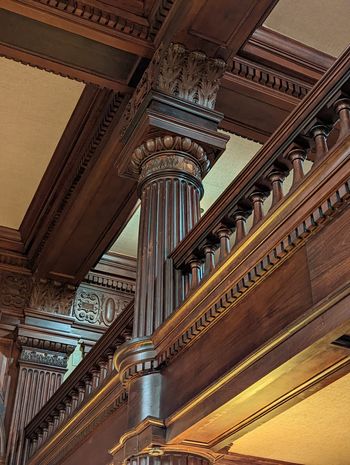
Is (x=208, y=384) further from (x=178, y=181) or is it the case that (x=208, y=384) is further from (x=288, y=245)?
(x=178, y=181)

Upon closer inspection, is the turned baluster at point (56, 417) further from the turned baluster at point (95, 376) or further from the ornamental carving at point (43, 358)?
the ornamental carving at point (43, 358)

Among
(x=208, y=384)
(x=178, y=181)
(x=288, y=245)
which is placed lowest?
(x=208, y=384)

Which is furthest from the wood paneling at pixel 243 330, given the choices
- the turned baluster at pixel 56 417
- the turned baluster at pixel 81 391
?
the turned baluster at pixel 56 417

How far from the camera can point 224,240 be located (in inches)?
134

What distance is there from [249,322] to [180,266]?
103 cm

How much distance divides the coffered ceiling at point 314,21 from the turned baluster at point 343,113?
2.78 metres

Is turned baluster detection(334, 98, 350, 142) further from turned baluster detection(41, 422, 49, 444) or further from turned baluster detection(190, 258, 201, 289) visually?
turned baluster detection(41, 422, 49, 444)

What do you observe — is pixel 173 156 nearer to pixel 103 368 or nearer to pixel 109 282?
pixel 103 368

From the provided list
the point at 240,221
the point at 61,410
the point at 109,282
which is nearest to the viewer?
the point at 240,221

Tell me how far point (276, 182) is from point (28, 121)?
3915 millimetres

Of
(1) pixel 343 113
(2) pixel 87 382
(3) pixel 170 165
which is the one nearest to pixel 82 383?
(2) pixel 87 382

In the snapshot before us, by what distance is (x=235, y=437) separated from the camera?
3.05 meters

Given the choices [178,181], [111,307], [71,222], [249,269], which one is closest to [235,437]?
[249,269]

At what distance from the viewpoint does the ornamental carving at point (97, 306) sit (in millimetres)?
8030
